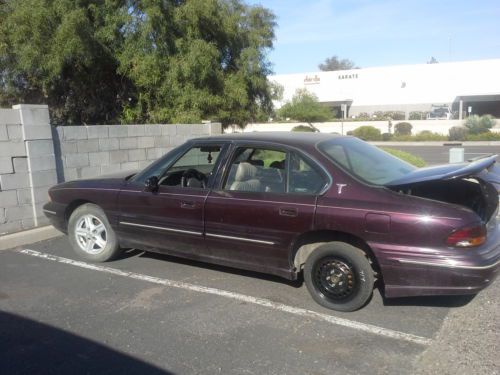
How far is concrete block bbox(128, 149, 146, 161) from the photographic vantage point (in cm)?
891

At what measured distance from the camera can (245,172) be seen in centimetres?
454

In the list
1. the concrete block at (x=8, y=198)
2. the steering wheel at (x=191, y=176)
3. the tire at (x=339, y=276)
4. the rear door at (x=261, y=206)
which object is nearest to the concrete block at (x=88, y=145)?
the concrete block at (x=8, y=198)

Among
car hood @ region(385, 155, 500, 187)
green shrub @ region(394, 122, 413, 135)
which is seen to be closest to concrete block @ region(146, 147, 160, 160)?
car hood @ region(385, 155, 500, 187)

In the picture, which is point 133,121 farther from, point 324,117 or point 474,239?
point 324,117

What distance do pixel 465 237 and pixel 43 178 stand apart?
5.93 metres

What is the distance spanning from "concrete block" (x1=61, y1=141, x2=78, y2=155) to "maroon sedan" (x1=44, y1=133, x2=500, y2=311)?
2461mm

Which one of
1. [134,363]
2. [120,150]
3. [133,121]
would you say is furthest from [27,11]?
[134,363]

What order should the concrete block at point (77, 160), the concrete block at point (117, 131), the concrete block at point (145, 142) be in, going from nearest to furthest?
the concrete block at point (77, 160) < the concrete block at point (117, 131) < the concrete block at point (145, 142)

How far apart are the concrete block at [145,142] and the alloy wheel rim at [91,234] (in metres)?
3.81

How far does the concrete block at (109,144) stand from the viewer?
823cm

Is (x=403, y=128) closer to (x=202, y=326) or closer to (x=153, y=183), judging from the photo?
(x=153, y=183)

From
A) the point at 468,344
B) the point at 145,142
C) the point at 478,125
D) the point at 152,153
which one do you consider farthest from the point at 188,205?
the point at 478,125

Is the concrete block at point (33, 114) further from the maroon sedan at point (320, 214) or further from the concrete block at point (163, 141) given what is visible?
the concrete block at point (163, 141)

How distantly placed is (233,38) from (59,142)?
8.65m
